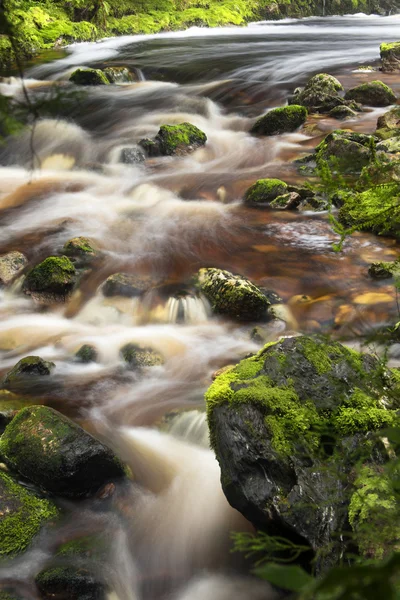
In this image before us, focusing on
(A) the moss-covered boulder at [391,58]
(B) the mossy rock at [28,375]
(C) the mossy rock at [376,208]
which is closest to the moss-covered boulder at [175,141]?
(C) the mossy rock at [376,208]

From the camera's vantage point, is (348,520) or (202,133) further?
(202,133)

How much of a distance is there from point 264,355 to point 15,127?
2.38 meters

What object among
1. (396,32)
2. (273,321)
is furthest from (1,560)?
(396,32)

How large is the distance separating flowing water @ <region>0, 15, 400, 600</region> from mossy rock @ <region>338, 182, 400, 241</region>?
0.46 meters

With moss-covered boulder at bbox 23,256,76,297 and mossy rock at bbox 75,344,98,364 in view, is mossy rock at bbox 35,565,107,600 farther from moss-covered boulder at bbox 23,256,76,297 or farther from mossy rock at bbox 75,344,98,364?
moss-covered boulder at bbox 23,256,76,297

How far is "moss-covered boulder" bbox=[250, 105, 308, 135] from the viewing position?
13047mm

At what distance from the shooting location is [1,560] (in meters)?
3.53

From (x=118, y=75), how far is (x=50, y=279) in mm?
11627

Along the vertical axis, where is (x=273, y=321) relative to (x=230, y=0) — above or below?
below

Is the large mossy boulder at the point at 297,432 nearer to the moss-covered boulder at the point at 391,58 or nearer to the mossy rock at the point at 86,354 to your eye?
the mossy rock at the point at 86,354

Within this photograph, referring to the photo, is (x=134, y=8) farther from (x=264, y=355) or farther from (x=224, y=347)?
→ (x=264, y=355)

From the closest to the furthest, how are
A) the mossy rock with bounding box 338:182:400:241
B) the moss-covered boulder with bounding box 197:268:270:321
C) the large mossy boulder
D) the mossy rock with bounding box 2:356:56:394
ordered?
the mossy rock with bounding box 338:182:400:241
the large mossy boulder
the mossy rock with bounding box 2:356:56:394
the moss-covered boulder with bounding box 197:268:270:321

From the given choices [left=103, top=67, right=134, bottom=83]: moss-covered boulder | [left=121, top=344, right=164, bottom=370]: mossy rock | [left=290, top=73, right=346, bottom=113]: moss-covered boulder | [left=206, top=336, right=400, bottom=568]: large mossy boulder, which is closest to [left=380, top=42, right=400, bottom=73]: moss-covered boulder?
[left=290, top=73, right=346, bottom=113]: moss-covered boulder

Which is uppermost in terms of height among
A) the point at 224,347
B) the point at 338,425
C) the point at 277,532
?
the point at 338,425
